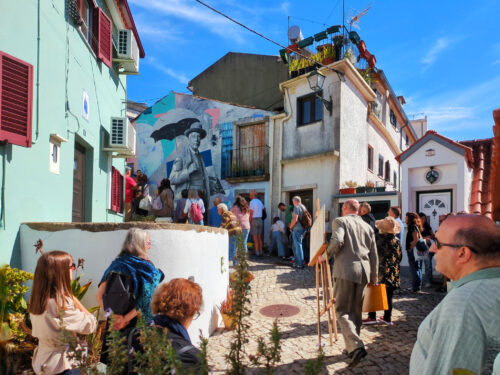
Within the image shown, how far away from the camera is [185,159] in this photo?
58.7ft

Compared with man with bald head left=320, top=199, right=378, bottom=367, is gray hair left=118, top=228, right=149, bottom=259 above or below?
above

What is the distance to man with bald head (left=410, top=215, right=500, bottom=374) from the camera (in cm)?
126

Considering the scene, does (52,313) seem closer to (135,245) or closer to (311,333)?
(135,245)

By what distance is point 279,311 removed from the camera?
655cm

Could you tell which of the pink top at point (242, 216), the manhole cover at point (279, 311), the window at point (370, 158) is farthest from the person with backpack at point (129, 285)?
the window at point (370, 158)

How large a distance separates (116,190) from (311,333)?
6357 mm

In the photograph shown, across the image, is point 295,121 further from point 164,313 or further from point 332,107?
point 164,313

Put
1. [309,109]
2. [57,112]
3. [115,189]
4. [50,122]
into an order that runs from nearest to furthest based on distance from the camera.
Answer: [50,122], [57,112], [115,189], [309,109]

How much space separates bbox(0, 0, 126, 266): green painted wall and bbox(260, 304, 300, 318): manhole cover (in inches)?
147

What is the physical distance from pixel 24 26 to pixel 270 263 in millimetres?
8409

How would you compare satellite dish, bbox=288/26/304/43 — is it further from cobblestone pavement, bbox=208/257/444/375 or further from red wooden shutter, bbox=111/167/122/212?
cobblestone pavement, bbox=208/257/444/375

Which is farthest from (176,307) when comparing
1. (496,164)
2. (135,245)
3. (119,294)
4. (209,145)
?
(209,145)

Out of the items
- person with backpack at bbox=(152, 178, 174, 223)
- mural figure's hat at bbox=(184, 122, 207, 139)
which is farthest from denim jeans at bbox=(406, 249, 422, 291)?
mural figure's hat at bbox=(184, 122, 207, 139)

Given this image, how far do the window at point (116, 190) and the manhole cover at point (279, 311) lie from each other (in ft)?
15.3
